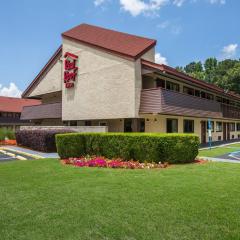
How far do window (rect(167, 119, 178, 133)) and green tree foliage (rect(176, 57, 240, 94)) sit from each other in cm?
3700

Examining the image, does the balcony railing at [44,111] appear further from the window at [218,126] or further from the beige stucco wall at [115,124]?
the window at [218,126]

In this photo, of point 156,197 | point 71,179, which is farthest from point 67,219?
point 71,179

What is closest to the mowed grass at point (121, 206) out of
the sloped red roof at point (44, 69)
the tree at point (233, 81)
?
the sloped red roof at point (44, 69)

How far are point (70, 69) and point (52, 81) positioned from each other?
4.37m

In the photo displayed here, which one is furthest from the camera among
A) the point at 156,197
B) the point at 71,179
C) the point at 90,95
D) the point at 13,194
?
the point at 90,95

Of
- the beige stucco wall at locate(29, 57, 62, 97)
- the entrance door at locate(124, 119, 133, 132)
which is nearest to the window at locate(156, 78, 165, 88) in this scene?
the entrance door at locate(124, 119, 133, 132)

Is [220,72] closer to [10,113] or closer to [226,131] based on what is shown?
[226,131]

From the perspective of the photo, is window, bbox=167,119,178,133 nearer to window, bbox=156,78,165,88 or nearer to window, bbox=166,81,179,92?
window, bbox=166,81,179,92

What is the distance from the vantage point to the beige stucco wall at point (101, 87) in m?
21.6

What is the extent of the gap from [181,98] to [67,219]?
18.7 metres

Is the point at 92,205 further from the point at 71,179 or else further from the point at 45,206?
the point at 71,179

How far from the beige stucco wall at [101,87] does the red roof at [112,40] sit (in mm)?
550

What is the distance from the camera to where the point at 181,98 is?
76.2 ft

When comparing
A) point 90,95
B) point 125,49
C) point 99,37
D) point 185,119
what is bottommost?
point 185,119
